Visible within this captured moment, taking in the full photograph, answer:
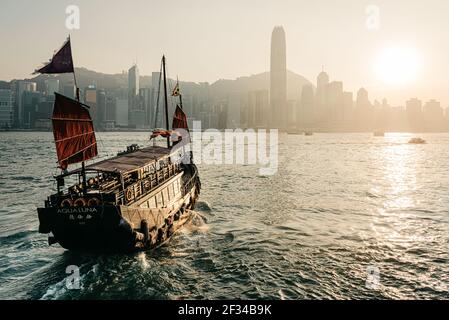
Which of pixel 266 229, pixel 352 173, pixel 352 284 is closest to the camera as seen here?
pixel 352 284

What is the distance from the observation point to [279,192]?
41.7 metres

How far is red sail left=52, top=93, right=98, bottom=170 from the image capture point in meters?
17.6

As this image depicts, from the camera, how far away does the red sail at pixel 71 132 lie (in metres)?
17.6

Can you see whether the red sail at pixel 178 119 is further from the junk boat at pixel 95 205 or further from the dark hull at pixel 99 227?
the dark hull at pixel 99 227

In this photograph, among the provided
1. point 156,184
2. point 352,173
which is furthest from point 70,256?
point 352,173

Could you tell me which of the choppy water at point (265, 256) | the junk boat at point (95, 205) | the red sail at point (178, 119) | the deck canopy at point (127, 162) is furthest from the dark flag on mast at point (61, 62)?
the red sail at point (178, 119)

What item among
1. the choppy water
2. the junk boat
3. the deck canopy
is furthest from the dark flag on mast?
the choppy water

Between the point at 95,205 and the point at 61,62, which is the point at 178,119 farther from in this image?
the point at 95,205

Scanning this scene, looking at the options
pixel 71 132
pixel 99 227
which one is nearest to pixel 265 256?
pixel 99 227

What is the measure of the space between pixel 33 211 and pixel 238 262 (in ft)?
68.1

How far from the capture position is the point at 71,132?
18.7m

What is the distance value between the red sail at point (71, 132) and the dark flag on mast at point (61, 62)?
151 centimetres
